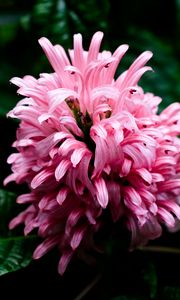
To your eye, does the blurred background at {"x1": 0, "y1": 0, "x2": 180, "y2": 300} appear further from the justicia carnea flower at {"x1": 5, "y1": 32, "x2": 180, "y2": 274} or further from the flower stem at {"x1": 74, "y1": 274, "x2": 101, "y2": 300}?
the justicia carnea flower at {"x1": 5, "y1": 32, "x2": 180, "y2": 274}

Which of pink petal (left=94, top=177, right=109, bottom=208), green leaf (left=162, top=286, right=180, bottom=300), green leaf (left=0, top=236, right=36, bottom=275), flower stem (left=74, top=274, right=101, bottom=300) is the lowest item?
green leaf (left=162, top=286, right=180, bottom=300)

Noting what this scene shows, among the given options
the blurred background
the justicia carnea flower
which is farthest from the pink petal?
the blurred background

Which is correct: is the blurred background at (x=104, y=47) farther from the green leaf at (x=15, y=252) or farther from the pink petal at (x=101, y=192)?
the pink petal at (x=101, y=192)

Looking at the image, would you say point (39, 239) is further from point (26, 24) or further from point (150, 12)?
point (150, 12)

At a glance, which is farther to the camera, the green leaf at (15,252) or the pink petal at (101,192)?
the green leaf at (15,252)

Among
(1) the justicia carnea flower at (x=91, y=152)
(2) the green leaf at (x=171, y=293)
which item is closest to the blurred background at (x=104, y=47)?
(2) the green leaf at (x=171, y=293)

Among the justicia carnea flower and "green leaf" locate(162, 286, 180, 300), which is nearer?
the justicia carnea flower
